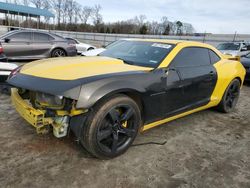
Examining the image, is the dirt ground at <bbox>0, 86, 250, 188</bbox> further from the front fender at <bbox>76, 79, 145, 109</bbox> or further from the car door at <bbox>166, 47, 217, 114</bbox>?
the front fender at <bbox>76, 79, 145, 109</bbox>

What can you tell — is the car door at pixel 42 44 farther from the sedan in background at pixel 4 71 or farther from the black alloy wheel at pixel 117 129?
the black alloy wheel at pixel 117 129

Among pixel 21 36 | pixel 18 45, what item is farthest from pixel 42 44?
pixel 18 45

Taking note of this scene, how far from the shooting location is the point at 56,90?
2.30 metres

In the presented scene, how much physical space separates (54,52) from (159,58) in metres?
7.48

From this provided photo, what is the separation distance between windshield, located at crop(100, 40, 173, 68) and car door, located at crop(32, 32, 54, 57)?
6.20 m

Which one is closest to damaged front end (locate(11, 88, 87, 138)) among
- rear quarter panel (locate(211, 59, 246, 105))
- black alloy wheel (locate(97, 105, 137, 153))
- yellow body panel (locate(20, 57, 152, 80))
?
yellow body panel (locate(20, 57, 152, 80))

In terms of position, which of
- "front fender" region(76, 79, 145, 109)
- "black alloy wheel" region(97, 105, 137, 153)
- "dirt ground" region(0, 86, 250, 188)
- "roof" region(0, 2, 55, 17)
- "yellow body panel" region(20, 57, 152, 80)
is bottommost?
"dirt ground" region(0, 86, 250, 188)

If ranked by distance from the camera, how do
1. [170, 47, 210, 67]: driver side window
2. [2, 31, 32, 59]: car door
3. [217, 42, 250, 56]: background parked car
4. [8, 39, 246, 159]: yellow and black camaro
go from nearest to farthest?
[8, 39, 246, 159]: yellow and black camaro
[170, 47, 210, 67]: driver side window
[2, 31, 32, 59]: car door
[217, 42, 250, 56]: background parked car

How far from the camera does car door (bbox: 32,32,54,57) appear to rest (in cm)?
925

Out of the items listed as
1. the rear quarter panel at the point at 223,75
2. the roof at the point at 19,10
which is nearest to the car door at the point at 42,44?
the rear quarter panel at the point at 223,75

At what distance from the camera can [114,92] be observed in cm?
252

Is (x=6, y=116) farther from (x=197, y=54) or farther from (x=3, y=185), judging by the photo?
(x=197, y=54)

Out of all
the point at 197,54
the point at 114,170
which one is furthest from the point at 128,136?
the point at 197,54

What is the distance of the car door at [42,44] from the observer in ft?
30.3
